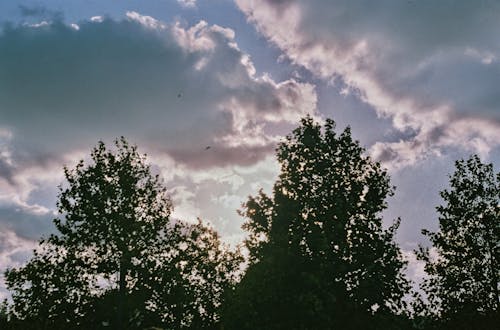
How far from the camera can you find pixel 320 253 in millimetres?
29500

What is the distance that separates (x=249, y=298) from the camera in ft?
96.0

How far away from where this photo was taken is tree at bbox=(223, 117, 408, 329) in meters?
28.0

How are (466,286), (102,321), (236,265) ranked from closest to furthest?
1. (466,286)
2. (102,321)
3. (236,265)

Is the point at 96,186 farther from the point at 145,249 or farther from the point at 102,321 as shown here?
the point at 102,321

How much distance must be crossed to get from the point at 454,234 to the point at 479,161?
6.22m

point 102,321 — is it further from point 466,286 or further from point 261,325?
point 466,286

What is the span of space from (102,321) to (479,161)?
105ft

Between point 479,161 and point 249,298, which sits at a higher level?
point 479,161

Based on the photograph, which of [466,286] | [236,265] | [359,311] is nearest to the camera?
[359,311]

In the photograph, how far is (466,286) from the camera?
104ft

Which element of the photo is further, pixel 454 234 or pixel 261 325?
pixel 454 234

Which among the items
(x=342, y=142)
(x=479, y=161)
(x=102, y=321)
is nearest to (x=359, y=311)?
(x=342, y=142)

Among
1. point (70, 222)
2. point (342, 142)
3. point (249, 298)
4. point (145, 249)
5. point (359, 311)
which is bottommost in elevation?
point (359, 311)

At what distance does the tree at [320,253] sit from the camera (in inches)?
1102
